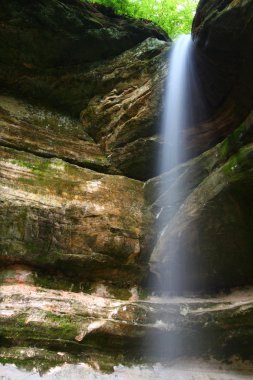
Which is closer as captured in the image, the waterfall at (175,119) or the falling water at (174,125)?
the falling water at (174,125)

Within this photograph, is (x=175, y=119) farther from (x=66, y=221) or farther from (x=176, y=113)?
(x=66, y=221)

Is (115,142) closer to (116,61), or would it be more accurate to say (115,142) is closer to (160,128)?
(160,128)

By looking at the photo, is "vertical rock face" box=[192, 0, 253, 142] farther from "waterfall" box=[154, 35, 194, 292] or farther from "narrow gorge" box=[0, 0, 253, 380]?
"waterfall" box=[154, 35, 194, 292]

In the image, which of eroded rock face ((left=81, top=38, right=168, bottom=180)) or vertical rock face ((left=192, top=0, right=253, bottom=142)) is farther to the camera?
eroded rock face ((left=81, top=38, right=168, bottom=180))

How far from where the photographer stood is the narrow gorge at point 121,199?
514 cm

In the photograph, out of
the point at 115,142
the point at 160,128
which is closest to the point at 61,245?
the point at 115,142

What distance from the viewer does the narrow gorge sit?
514cm

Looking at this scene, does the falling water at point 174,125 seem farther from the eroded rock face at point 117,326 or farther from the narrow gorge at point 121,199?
the eroded rock face at point 117,326

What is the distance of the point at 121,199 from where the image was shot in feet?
Answer: 23.9

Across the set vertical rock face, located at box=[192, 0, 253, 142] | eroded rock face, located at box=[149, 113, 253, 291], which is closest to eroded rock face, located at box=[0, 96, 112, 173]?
eroded rock face, located at box=[149, 113, 253, 291]

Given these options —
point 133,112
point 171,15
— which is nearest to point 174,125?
point 133,112

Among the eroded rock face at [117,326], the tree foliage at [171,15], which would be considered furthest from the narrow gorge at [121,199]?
the tree foliage at [171,15]

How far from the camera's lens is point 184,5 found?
1535 centimetres

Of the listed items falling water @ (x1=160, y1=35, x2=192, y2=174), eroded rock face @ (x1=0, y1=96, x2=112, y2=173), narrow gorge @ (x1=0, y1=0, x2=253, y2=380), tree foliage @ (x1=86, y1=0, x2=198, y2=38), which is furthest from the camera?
tree foliage @ (x1=86, y1=0, x2=198, y2=38)
